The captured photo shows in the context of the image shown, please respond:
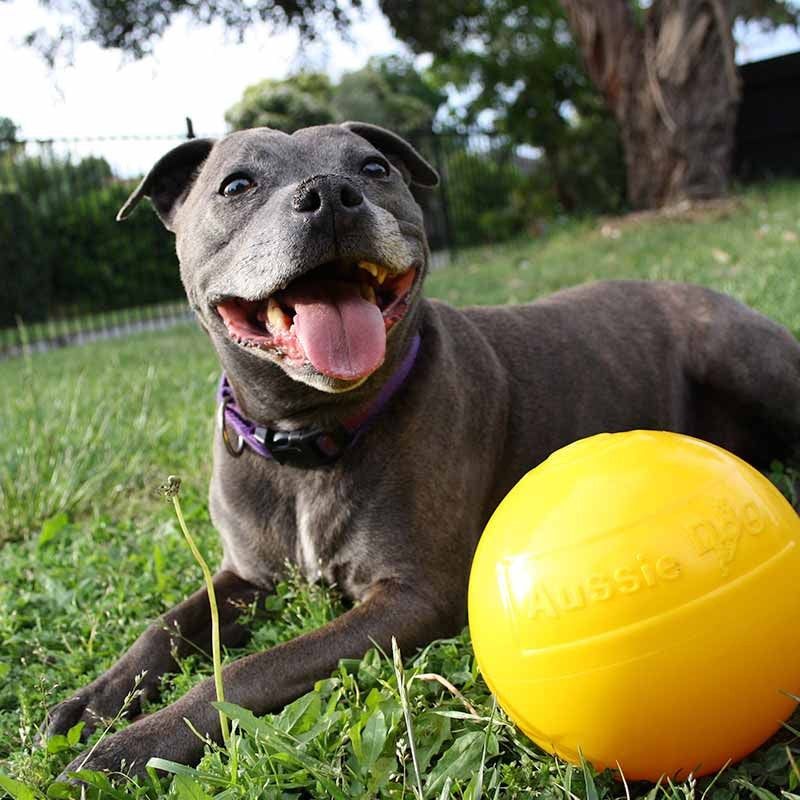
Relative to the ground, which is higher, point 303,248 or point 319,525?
point 303,248

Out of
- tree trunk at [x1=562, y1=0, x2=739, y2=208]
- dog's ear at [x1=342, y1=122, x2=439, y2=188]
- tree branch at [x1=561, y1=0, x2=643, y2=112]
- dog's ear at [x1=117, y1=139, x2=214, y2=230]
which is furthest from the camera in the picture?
tree branch at [x1=561, y1=0, x2=643, y2=112]

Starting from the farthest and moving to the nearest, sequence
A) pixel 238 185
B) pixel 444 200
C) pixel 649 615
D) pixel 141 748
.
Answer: pixel 444 200 → pixel 238 185 → pixel 141 748 → pixel 649 615

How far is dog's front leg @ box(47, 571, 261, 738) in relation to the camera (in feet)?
7.88

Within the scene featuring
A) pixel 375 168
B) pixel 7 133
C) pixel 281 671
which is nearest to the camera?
pixel 281 671

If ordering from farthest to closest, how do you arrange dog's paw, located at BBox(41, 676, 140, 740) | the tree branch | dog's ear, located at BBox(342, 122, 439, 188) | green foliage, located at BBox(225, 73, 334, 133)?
green foliage, located at BBox(225, 73, 334, 133) → the tree branch → dog's ear, located at BBox(342, 122, 439, 188) → dog's paw, located at BBox(41, 676, 140, 740)

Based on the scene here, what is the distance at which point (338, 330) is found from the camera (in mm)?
2434

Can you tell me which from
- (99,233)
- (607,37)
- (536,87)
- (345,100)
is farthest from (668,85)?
(345,100)

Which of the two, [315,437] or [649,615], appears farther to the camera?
[315,437]

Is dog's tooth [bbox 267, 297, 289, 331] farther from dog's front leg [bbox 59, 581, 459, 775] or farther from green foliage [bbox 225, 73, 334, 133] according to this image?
green foliage [bbox 225, 73, 334, 133]

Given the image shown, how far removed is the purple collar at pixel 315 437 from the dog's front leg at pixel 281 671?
43cm

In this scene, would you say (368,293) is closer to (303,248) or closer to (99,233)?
(303,248)

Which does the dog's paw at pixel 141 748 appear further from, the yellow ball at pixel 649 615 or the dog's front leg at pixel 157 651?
the yellow ball at pixel 649 615

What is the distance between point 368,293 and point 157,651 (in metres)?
1.25

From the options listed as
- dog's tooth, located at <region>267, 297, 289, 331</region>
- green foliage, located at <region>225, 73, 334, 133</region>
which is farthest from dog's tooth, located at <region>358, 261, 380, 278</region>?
green foliage, located at <region>225, 73, 334, 133</region>
